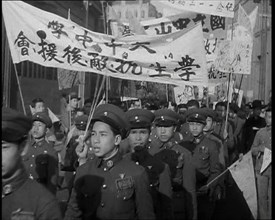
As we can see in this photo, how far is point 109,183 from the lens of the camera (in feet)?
11.4

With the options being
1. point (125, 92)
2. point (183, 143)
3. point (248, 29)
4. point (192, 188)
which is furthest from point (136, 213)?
point (125, 92)

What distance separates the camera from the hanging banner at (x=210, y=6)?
28.2 ft

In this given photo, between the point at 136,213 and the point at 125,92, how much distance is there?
902 centimetres

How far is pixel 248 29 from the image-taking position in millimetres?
9883

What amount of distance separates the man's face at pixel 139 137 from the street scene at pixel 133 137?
0.4 inches

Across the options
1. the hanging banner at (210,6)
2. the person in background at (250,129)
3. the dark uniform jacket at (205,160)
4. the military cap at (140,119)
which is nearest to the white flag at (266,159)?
the dark uniform jacket at (205,160)

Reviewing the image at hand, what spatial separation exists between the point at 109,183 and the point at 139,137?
1450mm

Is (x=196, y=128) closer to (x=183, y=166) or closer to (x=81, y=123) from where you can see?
(x=183, y=166)

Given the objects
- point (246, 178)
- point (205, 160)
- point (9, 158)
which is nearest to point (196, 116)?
point (205, 160)

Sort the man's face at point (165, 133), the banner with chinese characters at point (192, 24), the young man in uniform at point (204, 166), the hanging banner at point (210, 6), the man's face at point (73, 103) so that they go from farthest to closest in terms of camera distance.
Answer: the man's face at point (73, 103) → the hanging banner at point (210, 6) → the banner with chinese characters at point (192, 24) → the young man in uniform at point (204, 166) → the man's face at point (165, 133)

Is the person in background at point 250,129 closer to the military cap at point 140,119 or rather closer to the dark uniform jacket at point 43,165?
the military cap at point 140,119

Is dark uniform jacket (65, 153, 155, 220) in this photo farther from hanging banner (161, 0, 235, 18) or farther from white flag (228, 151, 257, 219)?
hanging banner (161, 0, 235, 18)

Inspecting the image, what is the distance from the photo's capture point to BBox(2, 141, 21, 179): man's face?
225 centimetres

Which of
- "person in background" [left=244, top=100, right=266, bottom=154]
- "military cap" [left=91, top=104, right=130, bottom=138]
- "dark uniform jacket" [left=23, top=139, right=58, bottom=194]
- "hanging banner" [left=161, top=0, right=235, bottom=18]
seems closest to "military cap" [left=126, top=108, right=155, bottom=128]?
"dark uniform jacket" [left=23, top=139, right=58, bottom=194]
